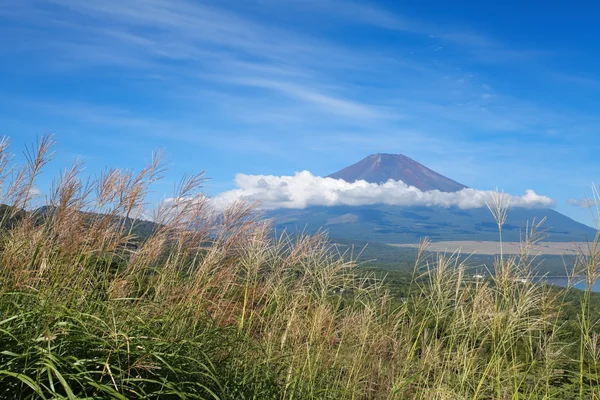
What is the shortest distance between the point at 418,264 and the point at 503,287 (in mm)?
696

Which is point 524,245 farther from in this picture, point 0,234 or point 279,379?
point 0,234

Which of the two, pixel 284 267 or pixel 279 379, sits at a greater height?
pixel 284 267

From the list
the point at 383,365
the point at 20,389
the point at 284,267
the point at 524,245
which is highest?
the point at 524,245

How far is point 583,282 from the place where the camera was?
330 cm

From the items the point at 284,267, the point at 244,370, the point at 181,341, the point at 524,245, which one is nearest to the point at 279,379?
the point at 244,370

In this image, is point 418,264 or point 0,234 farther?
point 0,234

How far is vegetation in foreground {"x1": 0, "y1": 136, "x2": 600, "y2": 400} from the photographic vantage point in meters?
2.49

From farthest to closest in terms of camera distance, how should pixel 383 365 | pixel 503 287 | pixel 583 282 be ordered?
1. pixel 383 365
2. pixel 503 287
3. pixel 583 282

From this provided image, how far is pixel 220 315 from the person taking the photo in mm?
3877

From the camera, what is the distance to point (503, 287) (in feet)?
11.5

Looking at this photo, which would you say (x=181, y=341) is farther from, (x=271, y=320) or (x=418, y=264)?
(x=418, y=264)

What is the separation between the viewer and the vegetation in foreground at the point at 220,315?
2490 millimetres

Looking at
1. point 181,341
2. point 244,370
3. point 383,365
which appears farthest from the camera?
point 383,365

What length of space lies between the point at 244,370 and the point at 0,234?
2.95 meters
